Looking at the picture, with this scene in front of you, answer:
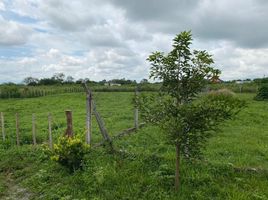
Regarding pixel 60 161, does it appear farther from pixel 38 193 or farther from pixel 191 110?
pixel 191 110

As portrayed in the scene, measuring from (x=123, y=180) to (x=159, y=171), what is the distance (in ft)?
2.63

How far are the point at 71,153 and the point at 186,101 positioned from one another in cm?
312

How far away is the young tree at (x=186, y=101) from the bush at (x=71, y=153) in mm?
2309

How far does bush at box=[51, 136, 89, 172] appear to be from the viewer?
731cm

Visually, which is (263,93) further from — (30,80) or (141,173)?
(30,80)

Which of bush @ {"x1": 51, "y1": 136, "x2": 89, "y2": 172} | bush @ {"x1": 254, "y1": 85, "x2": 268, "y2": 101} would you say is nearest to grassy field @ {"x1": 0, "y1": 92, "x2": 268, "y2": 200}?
bush @ {"x1": 51, "y1": 136, "x2": 89, "y2": 172}

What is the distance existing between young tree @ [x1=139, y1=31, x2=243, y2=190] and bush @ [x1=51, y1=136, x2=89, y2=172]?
2.31 m

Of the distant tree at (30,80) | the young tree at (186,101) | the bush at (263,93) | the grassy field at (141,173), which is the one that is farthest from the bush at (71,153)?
the distant tree at (30,80)

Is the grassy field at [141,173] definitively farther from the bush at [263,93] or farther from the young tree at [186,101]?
the bush at [263,93]

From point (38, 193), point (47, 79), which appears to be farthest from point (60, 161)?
point (47, 79)

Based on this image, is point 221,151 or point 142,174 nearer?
point 142,174

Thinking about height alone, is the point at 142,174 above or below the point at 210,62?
below

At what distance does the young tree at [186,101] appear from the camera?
5.42m

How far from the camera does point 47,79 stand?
3125 inches
